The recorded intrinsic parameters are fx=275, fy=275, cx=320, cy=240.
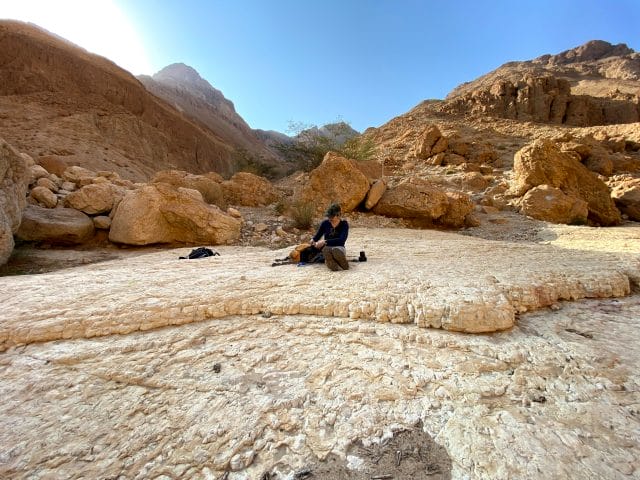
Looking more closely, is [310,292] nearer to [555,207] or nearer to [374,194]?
[374,194]

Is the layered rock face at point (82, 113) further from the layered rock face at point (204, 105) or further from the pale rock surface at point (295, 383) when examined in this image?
the pale rock surface at point (295, 383)

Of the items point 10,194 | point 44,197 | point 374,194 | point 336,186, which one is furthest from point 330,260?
point 44,197

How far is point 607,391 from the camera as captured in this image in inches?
60.1

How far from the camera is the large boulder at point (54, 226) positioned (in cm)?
527

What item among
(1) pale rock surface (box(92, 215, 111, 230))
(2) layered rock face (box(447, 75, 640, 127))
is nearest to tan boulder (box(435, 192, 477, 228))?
(1) pale rock surface (box(92, 215, 111, 230))

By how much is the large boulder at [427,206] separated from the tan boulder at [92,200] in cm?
693

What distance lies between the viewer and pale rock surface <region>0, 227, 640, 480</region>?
118 centimetres

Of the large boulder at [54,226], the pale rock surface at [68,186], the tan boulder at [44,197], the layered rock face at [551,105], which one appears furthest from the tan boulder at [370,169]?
the layered rock face at [551,105]

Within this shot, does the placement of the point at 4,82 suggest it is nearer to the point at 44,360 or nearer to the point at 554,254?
the point at 44,360

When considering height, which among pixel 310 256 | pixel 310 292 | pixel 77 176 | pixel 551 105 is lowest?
pixel 310 292

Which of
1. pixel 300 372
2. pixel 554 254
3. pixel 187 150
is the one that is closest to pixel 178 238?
pixel 300 372

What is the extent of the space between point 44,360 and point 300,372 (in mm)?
1632

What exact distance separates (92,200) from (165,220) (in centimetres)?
188

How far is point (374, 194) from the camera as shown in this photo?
8.39m
